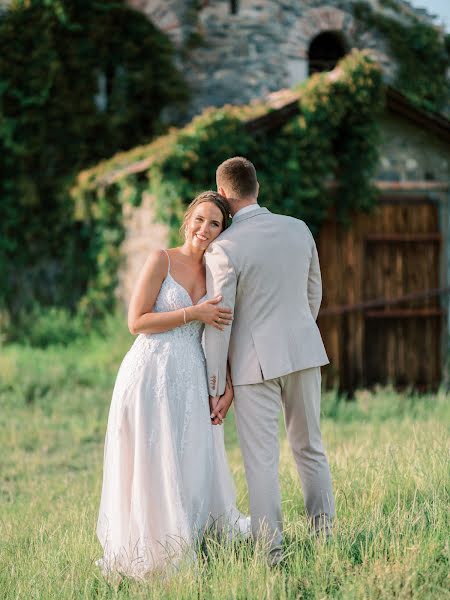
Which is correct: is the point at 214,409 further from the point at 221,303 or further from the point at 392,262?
the point at 392,262

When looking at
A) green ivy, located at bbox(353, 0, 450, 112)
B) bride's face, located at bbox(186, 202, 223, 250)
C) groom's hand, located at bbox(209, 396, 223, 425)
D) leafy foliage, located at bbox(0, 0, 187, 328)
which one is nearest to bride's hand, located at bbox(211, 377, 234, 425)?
groom's hand, located at bbox(209, 396, 223, 425)

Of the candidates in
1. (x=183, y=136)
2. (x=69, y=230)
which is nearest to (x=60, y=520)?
(x=183, y=136)

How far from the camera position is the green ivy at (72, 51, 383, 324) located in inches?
359

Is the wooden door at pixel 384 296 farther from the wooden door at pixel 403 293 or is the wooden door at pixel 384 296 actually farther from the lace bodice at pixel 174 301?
the lace bodice at pixel 174 301

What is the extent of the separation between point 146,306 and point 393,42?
40.0 feet

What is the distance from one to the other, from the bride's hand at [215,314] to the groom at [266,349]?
3 centimetres

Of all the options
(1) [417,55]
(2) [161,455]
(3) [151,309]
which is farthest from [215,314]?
(1) [417,55]

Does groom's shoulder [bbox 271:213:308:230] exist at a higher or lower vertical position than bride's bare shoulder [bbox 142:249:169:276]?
higher

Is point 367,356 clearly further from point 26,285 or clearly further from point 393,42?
point 393,42

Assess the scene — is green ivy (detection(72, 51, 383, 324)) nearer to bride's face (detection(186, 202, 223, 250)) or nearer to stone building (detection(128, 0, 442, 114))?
stone building (detection(128, 0, 442, 114))

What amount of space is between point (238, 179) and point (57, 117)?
9.57 meters

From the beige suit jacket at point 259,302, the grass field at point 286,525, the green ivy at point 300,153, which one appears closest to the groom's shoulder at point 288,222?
the beige suit jacket at point 259,302

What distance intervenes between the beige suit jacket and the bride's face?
0.31 ft

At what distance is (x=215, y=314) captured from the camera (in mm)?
3537
